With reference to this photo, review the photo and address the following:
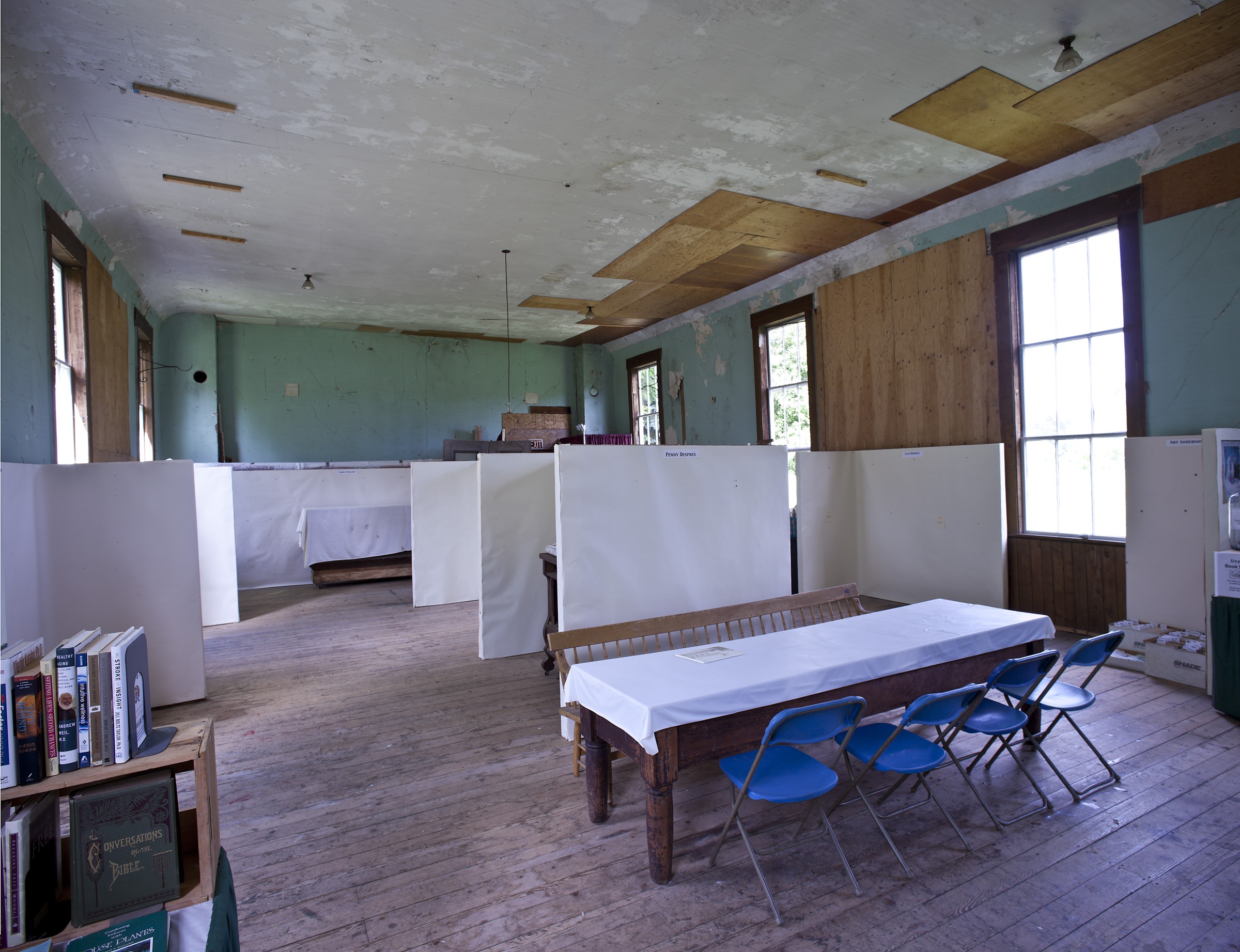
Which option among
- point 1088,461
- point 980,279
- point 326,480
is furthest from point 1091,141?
point 326,480

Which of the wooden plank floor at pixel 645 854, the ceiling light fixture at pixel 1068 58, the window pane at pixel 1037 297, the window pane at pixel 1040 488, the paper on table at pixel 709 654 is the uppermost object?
the ceiling light fixture at pixel 1068 58

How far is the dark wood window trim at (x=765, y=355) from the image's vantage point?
7.66m

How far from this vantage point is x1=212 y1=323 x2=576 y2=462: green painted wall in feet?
33.0

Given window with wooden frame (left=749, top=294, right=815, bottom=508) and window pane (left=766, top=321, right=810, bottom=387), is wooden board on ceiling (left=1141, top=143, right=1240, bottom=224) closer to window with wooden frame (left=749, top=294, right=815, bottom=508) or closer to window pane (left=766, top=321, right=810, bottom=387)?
window with wooden frame (left=749, top=294, right=815, bottom=508)

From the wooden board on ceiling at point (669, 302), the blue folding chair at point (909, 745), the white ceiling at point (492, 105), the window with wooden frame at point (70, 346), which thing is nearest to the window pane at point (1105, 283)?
the white ceiling at point (492, 105)

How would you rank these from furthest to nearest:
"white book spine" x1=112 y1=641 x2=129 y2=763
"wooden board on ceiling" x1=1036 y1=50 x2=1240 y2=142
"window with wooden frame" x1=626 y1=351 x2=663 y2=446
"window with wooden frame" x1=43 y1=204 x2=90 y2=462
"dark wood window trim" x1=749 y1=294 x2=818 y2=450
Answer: "window with wooden frame" x1=626 y1=351 x2=663 y2=446 < "dark wood window trim" x1=749 y1=294 x2=818 y2=450 < "window with wooden frame" x1=43 y1=204 x2=90 y2=462 < "wooden board on ceiling" x1=1036 y1=50 x2=1240 y2=142 < "white book spine" x1=112 y1=641 x2=129 y2=763

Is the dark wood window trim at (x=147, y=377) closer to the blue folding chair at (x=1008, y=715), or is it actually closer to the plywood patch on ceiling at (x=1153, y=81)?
the blue folding chair at (x=1008, y=715)

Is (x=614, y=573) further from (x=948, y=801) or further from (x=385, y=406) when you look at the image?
(x=385, y=406)

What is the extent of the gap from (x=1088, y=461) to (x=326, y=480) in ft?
29.5

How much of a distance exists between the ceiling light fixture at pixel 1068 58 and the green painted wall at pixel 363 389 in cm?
908

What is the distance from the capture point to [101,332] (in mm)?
5762

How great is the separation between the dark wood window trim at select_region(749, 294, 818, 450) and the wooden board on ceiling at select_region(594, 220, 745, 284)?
127 centimetres

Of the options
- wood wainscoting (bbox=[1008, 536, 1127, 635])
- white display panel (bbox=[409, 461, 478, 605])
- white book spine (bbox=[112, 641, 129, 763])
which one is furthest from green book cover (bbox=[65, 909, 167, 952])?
wood wainscoting (bbox=[1008, 536, 1127, 635])

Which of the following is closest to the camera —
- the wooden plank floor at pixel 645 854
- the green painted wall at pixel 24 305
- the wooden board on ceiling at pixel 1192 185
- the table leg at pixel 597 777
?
the wooden plank floor at pixel 645 854
